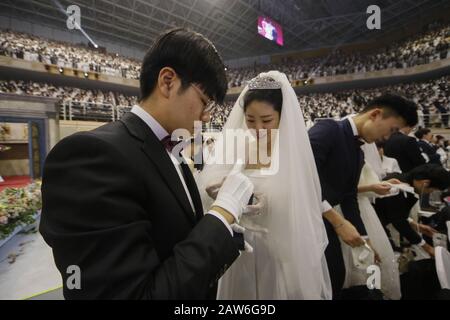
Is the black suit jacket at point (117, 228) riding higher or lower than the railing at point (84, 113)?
lower

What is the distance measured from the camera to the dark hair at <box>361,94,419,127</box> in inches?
58.7

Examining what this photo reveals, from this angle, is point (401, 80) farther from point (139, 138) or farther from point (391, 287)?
point (139, 138)

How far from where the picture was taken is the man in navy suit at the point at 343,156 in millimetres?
1406

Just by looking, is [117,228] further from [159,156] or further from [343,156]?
[343,156]

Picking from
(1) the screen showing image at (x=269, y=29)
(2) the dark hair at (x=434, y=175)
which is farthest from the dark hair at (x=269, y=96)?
(1) the screen showing image at (x=269, y=29)

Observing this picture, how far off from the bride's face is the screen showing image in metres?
12.2

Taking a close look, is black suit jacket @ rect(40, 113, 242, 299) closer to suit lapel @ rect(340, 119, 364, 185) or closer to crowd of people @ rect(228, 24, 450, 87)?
suit lapel @ rect(340, 119, 364, 185)

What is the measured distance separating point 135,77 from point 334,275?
15.7 m

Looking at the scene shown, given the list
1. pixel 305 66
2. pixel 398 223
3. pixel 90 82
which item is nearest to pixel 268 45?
pixel 305 66

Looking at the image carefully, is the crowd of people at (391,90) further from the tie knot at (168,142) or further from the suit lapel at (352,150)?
the tie knot at (168,142)

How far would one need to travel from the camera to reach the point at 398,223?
2021 mm

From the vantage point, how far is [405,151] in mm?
2760

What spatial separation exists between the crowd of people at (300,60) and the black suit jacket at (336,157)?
13.1 m

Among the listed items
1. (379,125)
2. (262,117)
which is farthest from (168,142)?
(379,125)
